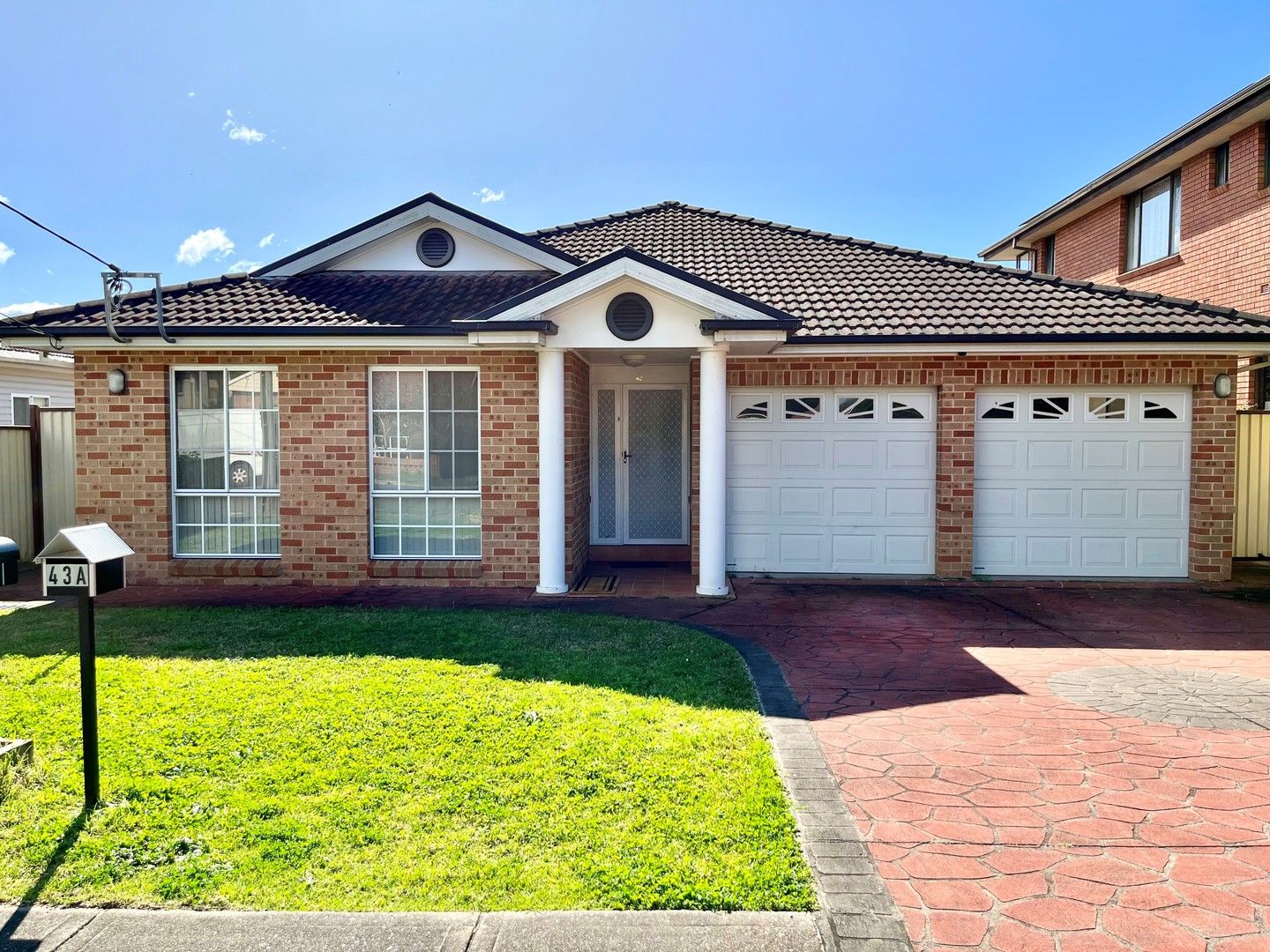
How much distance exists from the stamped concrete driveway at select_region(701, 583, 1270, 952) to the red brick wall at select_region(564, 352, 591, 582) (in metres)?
2.61

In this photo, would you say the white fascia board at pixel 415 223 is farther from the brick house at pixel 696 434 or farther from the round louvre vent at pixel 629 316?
the round louvre vent at pixel 629 316

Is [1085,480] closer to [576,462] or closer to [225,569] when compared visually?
[576,462]

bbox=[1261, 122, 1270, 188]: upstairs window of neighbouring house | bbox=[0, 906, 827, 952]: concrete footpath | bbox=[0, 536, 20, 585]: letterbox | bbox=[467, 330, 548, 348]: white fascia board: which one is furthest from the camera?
bbox=[1261, 122, 1270, 188]: upstairs window of neighbouring house

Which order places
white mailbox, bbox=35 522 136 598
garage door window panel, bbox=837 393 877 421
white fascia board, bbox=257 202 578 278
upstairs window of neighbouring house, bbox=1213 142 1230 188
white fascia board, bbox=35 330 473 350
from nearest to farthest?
1. white mailbox, bbox=35 522 136 598
2. white fascia board, bbox=35 330 473 350
3. garage door window panel, bbox=837 393 877 421
4. white fascia board, bbox=257 202 578 278
5. upstairs window of neighbouring house, bbox=1213 142 1230 188

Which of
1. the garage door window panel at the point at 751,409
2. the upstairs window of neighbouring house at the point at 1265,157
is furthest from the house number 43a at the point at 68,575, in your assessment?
the upstairs window of neighbouring house at the point at 1265,157

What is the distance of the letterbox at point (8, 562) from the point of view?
4629mm

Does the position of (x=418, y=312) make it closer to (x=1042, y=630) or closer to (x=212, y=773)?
(x=212, y=773)

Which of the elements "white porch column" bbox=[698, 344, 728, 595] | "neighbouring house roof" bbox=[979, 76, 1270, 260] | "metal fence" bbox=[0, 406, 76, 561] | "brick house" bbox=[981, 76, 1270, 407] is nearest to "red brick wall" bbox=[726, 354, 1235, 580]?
"white porch column" bbox=[698, 344, 728, 595]

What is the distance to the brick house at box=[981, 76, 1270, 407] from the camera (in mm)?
13664

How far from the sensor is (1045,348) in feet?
33.2

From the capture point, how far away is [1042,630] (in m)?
8.12

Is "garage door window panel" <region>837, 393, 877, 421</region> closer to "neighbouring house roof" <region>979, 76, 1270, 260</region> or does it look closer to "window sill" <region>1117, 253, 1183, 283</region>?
"neighbouring house roof" <region>979, 76, 1270, 260</region>

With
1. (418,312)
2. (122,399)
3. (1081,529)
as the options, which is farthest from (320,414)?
(1081,529)

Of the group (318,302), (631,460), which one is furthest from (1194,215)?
(318,302)
